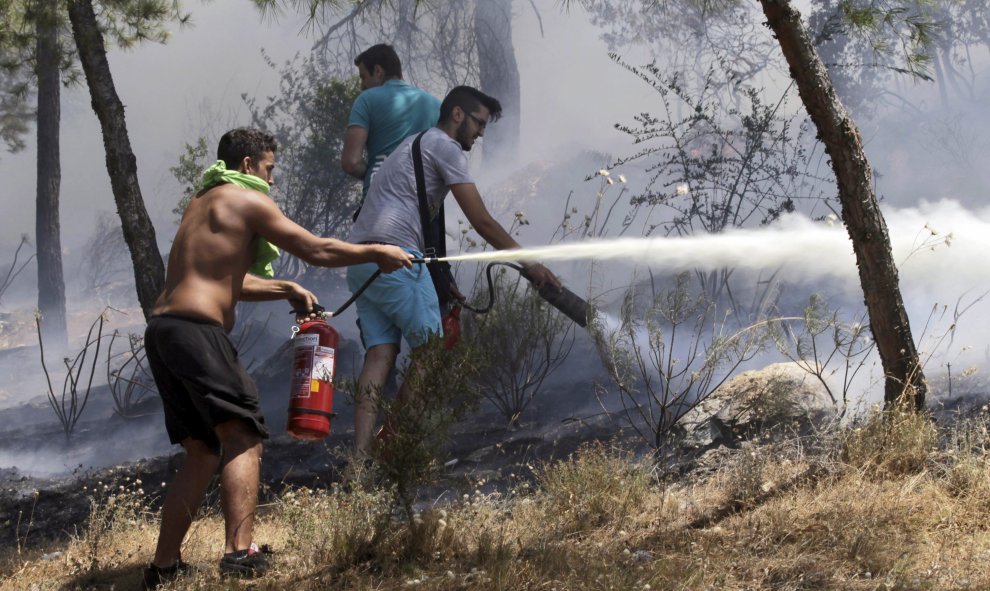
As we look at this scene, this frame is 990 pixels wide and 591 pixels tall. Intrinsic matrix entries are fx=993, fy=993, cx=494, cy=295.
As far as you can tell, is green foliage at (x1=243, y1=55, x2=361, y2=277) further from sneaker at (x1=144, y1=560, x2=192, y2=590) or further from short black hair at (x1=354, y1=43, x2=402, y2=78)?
sneaker at (x1=144, y1=560, x2=192, y2=590)

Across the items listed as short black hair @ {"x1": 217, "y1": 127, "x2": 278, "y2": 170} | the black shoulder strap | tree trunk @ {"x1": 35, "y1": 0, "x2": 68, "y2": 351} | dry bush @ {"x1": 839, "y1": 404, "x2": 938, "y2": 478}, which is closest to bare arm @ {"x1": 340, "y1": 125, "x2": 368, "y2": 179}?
the black shoulder strap

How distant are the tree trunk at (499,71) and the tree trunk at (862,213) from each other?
8327 mm

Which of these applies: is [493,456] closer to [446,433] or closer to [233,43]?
[446,433]

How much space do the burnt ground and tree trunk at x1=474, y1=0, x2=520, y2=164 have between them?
16.5 feet

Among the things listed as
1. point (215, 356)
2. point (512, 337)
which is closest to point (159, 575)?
point (215, 356)

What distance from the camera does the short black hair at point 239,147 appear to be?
144 inches

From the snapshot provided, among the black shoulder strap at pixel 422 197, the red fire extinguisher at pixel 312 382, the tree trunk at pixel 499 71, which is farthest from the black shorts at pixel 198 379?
the tree trunk at pixel 499 71

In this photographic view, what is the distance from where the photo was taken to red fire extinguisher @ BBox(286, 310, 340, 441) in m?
3.60

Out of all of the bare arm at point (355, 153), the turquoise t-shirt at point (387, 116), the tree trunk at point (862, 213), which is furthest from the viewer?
the turquoise t-shirt at point (387, 116)

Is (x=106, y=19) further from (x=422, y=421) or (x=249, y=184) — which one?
(x=422, y=421)

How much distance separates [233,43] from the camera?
14.3 metres

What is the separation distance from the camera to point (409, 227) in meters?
4.45

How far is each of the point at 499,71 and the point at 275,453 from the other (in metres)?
7.72

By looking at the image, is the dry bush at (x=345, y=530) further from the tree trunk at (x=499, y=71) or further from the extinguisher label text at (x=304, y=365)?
the tree trunk at (x=499, y=71)
